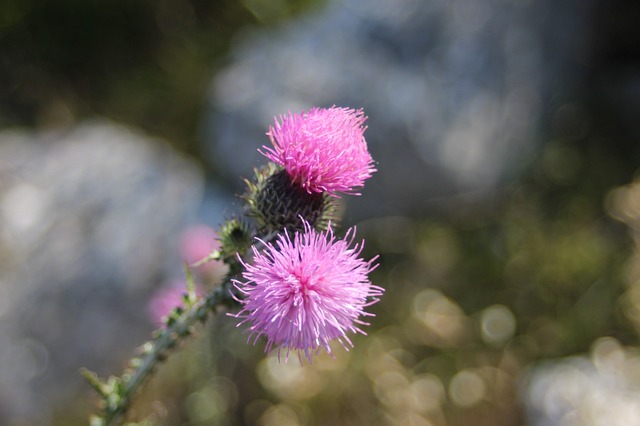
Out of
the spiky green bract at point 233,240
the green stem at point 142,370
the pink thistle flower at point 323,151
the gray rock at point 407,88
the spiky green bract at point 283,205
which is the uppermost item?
the gray rock at point 407,88

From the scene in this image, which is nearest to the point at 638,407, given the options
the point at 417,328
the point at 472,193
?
the point at 417,328

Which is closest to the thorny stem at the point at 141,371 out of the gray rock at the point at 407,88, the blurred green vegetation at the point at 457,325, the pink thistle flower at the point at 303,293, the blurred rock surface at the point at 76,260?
the pink thistle flower at the point at 303,293

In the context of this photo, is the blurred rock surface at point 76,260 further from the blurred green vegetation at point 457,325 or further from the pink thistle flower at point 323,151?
the pink thistle flower at point 323,151

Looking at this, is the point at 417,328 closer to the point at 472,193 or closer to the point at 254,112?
the point at 472,193

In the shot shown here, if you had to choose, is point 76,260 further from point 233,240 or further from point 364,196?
point 233,240


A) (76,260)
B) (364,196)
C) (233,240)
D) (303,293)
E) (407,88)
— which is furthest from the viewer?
(407,88)

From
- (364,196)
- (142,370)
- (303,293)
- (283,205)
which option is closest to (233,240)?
(283,205)
